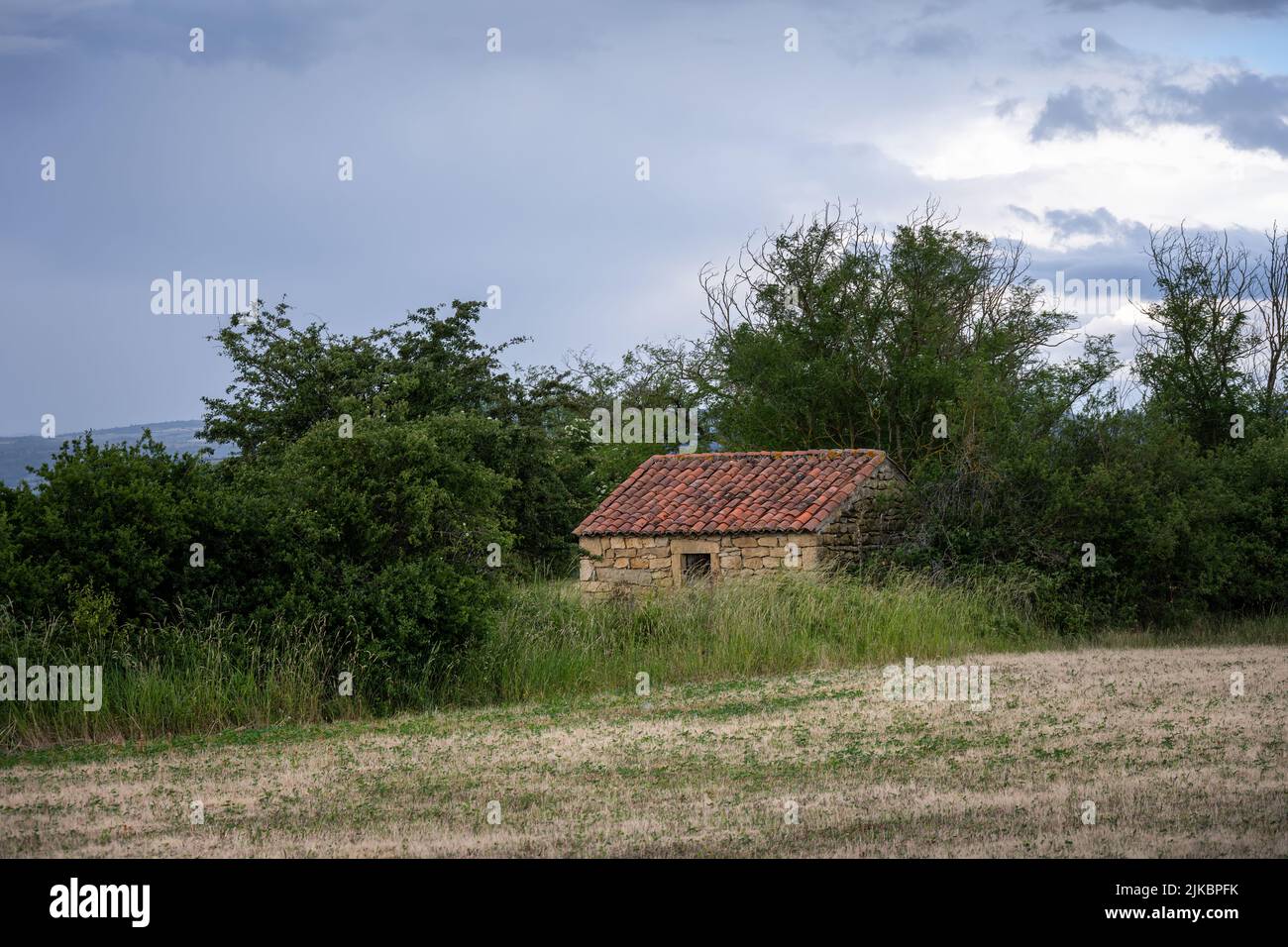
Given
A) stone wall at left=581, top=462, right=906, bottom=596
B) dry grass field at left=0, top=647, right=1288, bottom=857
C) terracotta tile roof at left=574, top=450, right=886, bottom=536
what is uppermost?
terracotta tile roof at left=574, top=450, right=886, bottom=536

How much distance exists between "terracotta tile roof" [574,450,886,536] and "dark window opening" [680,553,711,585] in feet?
1.71

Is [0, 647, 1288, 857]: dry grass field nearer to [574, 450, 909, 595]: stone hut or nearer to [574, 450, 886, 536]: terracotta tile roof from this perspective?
[574, 450, 909, 595]: stone hut

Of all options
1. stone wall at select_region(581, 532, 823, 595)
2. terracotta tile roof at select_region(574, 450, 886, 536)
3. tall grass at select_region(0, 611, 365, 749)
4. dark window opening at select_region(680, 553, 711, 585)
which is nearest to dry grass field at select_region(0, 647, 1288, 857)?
tall grass at select_region(0, 611, 365, 749)

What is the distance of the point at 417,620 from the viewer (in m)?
13.8

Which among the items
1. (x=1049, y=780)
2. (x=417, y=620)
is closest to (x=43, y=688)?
(x=417, y=620)

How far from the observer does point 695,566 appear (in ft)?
81.8

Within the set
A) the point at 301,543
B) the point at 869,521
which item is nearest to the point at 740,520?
the point at 869,521

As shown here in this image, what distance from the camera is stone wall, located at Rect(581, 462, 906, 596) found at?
23438mm

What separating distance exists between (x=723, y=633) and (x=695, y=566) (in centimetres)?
818

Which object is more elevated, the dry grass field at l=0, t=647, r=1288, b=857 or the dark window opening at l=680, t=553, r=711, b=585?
the dark window opening at l=680, t=553, r=711, b=585

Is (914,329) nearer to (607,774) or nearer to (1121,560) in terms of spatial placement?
(1121,560)

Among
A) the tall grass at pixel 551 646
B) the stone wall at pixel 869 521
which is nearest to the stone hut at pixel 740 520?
the stone wall at pixel 869 521

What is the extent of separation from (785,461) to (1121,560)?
6992 mm

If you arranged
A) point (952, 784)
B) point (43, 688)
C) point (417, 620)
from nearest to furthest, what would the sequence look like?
point (952, 784) → point (43, 688) → point (417, 620)
